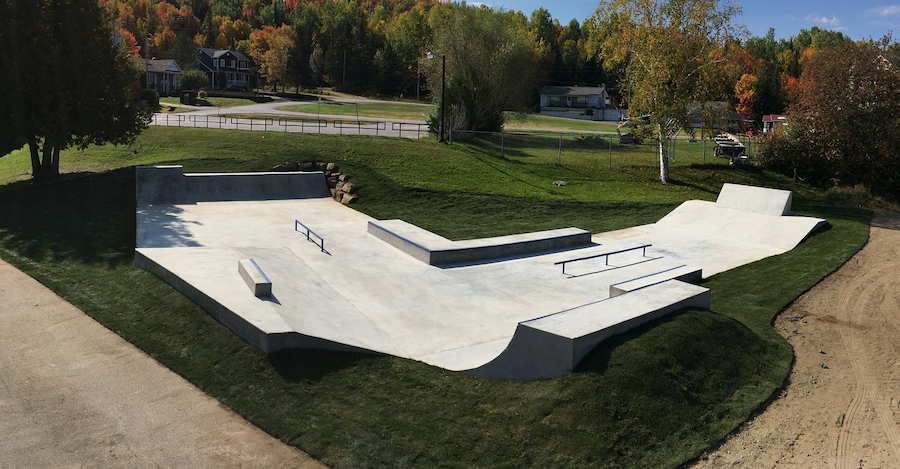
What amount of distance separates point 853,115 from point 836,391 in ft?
73.4

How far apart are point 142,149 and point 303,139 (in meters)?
6.89

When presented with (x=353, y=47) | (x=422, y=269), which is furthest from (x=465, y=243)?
(x=353, y=47)

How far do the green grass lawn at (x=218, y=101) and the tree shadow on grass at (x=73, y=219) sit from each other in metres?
47.5

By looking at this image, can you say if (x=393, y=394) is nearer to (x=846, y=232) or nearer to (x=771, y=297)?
(x=771, y=297)

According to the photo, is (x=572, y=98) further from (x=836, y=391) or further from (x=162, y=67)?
(x=836, y=391)

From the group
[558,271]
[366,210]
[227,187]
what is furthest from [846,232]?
[227,187]

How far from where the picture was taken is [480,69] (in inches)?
1929

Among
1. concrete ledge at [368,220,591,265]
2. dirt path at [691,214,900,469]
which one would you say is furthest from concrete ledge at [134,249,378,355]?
concrete ledge at [368,220,591,265]

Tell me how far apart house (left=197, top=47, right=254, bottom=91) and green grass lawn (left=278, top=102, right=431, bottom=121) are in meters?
24.6

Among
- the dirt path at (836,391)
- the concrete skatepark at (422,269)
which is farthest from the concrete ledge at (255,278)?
the dirt path at (836,391)

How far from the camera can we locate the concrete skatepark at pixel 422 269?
1068 centimetres

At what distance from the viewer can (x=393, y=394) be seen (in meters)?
9.54

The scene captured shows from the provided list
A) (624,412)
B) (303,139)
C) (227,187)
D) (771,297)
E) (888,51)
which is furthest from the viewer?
(303,139)

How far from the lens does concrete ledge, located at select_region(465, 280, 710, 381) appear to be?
31.4 ft
